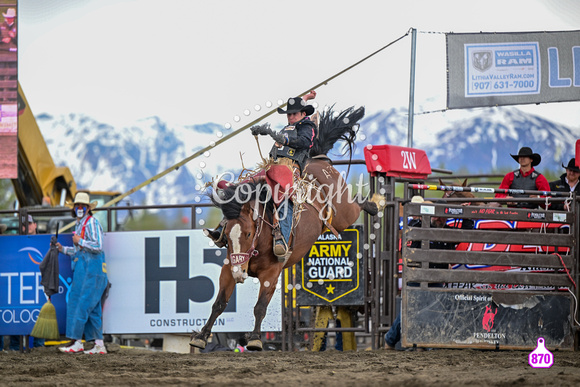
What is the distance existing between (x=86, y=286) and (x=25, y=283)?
136 cm

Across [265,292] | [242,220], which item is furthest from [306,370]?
[242,220]

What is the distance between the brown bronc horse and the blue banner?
326 centimetres

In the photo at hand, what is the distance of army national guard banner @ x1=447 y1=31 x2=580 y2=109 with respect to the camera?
35.5ft

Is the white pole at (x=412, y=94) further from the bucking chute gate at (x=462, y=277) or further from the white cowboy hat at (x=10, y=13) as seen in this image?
the white cowboy hat at (x=10, y=13)

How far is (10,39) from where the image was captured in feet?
33.7

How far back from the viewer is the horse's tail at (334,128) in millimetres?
9164

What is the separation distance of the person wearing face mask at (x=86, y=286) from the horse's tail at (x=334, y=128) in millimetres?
3022

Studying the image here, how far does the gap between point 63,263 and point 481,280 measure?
5.54 meters

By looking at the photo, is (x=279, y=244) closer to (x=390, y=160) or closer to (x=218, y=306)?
(x=218, y=306)

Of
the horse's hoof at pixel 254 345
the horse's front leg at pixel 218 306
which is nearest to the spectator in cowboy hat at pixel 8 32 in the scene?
the horse's front leg at pixel 218 306

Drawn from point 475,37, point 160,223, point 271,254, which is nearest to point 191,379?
point 271,254

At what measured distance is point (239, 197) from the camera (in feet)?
24.7

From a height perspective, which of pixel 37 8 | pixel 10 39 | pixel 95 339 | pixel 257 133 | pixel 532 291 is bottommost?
pixel 95 339

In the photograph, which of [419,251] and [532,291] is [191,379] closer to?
[419,251]
